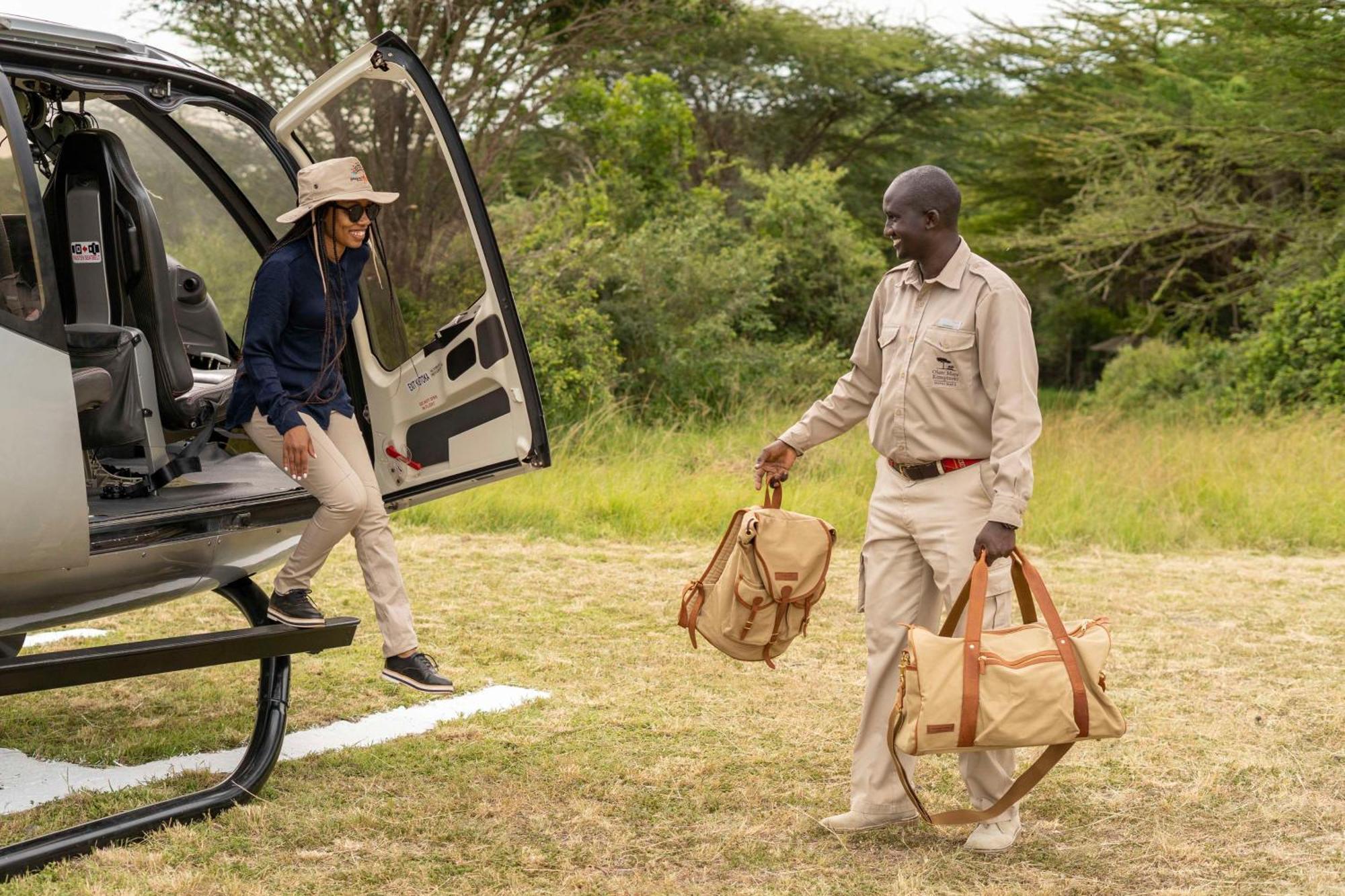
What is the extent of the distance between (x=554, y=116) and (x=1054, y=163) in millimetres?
8707

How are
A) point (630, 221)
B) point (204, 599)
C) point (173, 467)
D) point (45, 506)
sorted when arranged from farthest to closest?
point (630, 221) < point (204, 599) < point (173, 467) < point (45, 506)

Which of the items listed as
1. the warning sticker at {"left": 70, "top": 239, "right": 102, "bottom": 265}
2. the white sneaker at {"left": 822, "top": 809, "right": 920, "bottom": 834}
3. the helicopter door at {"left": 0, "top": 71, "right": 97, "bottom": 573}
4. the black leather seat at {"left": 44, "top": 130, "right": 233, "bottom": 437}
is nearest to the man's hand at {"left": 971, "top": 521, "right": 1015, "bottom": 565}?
the white sneaker at {"left": 822, "top": 809, "right": 920, "bottom": 834}

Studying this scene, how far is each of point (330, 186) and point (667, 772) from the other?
2.02m

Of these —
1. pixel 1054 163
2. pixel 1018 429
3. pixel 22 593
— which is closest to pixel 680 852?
pixel 1018 429

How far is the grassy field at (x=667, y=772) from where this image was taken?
362cm

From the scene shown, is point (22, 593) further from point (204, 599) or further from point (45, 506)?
point (204, 599)

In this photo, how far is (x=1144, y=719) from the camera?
16.7 ft

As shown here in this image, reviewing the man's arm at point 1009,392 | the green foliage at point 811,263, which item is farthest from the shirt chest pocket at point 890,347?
the green foliage at point 811,263

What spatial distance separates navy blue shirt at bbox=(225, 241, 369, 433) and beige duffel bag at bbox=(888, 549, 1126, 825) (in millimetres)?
1923

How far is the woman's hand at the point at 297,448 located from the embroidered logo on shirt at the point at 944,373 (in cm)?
176

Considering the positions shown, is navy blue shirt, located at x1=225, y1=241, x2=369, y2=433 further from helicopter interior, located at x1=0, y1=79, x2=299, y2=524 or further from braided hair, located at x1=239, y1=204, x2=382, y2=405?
helicopter interior, located at x1=0, y1=79, x2=299, y2=524

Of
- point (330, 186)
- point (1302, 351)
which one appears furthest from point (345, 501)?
point (1302, 351)

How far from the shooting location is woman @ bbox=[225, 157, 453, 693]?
4.14m

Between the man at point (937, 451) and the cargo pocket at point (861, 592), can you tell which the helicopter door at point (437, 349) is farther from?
the man at point (937, 451)
